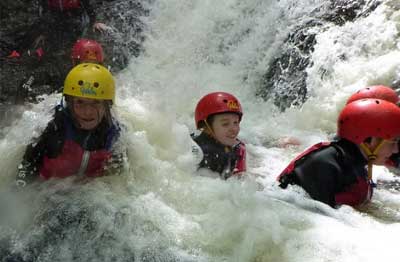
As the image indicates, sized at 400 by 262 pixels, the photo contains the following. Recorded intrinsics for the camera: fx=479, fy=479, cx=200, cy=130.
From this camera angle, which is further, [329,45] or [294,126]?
[329,45]

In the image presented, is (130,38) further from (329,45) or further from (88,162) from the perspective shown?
(88,162)

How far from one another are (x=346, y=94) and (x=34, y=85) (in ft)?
17.7

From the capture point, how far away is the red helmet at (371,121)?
3.71 metres

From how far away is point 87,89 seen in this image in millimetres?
3973

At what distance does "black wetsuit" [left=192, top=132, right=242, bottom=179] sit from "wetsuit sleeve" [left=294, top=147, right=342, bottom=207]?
99cm

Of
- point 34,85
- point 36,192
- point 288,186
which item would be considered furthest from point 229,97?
point 34,85

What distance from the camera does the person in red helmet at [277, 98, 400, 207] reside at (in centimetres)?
371

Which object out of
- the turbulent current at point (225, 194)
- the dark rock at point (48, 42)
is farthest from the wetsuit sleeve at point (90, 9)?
the turbulent current at point (225, 194)

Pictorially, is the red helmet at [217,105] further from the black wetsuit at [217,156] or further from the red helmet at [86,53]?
the red helmet at [86,53]

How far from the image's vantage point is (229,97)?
452 cm

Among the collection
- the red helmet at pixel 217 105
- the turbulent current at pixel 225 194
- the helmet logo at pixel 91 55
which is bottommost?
the turbulent current at pixel 225 194

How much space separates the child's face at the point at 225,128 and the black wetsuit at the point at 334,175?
778 mm

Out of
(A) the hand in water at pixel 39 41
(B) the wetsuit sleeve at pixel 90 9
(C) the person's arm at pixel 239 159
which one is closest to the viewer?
(C) the person's arm at pixel 239 159

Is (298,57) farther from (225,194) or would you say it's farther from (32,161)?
(32,161)
